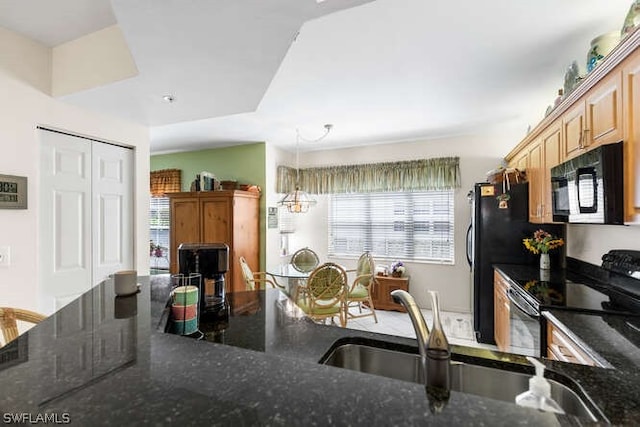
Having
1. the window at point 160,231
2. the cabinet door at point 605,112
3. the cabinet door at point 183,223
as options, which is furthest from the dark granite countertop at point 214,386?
the window at point 160,231

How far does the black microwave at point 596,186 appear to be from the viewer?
1587mm

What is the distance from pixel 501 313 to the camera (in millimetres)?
2936

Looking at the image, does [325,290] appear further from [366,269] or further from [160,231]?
[160,231]

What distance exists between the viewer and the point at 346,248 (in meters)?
5.30

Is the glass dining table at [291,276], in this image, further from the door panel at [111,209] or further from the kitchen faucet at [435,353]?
the kitchen faucet at [435,353]

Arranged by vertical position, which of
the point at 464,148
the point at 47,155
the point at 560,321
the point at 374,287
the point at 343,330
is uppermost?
the point at 464,148

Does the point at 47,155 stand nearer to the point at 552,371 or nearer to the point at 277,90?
the point at 277,90

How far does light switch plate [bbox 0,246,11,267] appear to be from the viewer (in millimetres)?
1888

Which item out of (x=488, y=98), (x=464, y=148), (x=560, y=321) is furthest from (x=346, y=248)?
(x=560, y=321)

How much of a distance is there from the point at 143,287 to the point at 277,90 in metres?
1.99

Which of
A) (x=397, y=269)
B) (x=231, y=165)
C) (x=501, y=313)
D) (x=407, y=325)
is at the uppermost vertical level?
(x=231, y=165)

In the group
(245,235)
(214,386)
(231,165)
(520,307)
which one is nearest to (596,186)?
(520,307)

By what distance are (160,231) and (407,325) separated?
4.46 metres

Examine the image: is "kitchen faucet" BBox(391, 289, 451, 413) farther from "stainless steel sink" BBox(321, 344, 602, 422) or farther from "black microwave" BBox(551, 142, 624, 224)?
"black microwave" BBox(551, 142, 624, 224)
